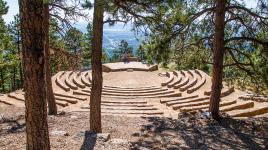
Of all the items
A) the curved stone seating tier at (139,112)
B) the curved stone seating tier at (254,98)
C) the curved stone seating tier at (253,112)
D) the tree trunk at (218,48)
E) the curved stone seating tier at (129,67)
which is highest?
the tree trunk at (218,48)

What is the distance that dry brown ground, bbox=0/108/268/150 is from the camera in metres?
9.30

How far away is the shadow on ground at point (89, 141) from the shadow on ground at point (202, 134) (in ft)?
3.68

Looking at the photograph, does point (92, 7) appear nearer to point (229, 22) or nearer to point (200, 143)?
point (200, 143)

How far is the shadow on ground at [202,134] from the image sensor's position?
10.5 meters

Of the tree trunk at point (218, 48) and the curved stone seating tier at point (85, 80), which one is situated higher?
the tree trunk at point (218, 48)

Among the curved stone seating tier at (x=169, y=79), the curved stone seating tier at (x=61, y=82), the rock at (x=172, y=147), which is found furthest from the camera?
the curved stone seating tier at (x=169, y=79)

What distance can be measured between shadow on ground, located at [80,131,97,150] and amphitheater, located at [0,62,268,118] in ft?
24.0

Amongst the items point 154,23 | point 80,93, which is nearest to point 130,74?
point 80,93

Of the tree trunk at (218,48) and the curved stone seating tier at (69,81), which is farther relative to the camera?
the curved stone seating tier at (69,81)

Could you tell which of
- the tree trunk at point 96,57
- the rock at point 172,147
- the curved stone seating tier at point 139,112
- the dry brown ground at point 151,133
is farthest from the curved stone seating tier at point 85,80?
the rock at point 172,147

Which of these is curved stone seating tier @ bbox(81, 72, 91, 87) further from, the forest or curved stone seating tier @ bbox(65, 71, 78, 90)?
the forest

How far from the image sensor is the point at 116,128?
1277 centimetres

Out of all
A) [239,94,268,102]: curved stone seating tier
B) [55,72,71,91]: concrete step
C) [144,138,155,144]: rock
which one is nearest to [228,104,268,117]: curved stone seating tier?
[239,94,268,102]: curved stone seating tier

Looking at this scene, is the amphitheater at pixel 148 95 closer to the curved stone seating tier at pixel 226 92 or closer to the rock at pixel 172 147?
the curved stone seating tier at pixel 226 92
